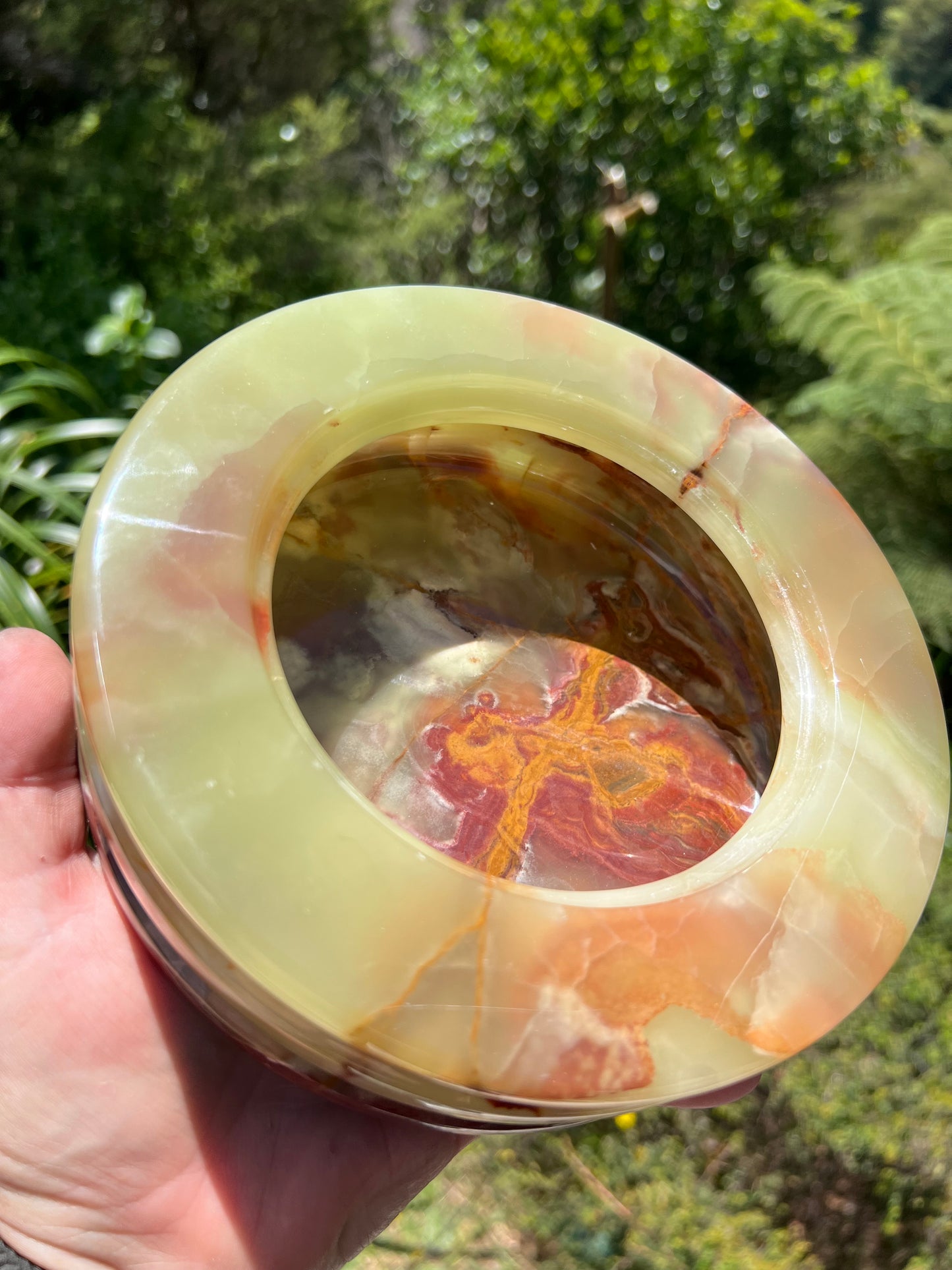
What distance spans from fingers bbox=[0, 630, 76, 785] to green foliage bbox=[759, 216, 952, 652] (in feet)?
6.12

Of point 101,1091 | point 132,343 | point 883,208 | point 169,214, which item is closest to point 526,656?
point 101,1091

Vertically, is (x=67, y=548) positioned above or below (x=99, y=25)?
below

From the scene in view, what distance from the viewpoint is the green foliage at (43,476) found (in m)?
1.31

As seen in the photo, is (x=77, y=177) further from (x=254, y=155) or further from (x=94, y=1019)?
(x=94, y=1019)

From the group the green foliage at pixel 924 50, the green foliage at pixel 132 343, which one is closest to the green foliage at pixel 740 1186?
the green foliage at pixel 132 343

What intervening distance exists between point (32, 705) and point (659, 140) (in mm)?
2879

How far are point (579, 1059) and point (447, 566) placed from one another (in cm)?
45

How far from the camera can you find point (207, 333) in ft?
6.98

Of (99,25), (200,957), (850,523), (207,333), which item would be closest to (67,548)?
(207,333)

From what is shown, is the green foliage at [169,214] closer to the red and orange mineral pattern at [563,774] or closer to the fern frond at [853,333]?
the fern frond at [853,333]

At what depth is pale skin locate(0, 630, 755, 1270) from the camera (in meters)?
0.77

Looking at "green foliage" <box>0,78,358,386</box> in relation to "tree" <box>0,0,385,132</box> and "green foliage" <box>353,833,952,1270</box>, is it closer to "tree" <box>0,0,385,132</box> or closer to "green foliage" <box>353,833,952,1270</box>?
"tree" <box>0,0,385,132</box>

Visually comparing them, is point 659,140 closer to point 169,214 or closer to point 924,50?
point 169,214

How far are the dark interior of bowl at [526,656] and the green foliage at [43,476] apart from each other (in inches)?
25.7
